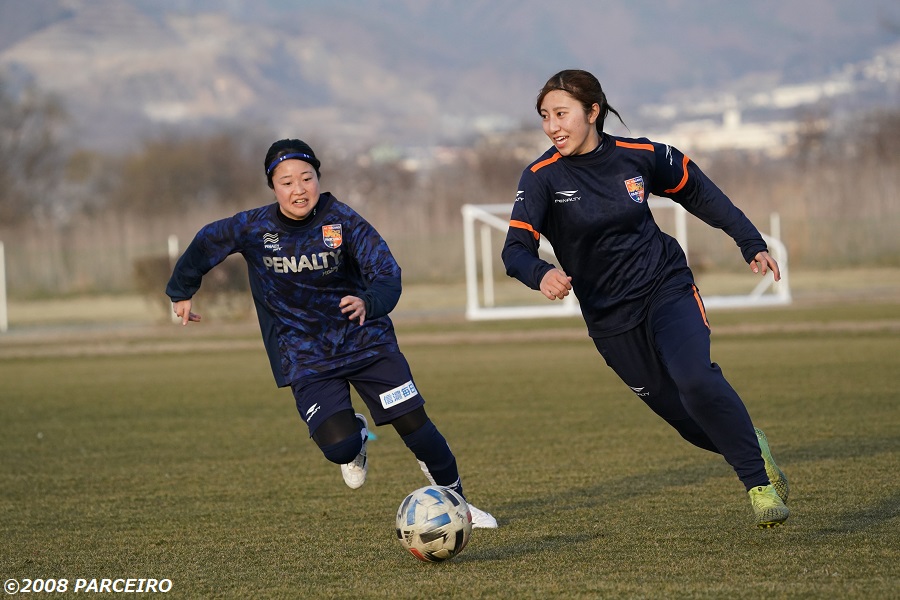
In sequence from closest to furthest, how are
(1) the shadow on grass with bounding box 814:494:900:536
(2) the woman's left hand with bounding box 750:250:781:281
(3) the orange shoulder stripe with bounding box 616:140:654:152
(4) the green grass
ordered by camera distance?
(4) the green grass
(1) the shadow on grass with bounding box 814:494:900:536
(2) the woman's left hand with bounding box 750:250:781:281
(3) the orange shoulder stripe with bounding box 616:140:654:152

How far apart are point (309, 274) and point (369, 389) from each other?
67 centimetres

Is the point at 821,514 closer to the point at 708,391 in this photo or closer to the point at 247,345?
the point at 708,391

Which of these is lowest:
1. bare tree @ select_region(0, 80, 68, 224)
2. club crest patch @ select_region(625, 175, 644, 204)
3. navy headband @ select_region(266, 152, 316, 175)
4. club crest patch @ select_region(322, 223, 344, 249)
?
club crest patch @ select_region(322, 223, 344, 249)

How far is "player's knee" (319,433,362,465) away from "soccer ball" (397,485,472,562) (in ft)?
2.44

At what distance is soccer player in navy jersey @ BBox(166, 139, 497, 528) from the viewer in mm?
6906

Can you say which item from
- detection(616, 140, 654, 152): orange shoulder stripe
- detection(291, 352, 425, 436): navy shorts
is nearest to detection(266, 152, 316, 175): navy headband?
detection(291, 352, 425, 436): navy shorts

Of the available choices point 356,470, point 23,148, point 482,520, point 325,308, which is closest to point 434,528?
point 482,520

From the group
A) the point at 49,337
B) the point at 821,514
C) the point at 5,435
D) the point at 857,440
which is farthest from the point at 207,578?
the point at 49,337

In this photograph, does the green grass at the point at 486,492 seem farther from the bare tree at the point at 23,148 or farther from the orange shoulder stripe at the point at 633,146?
the bare tree at the point at 23,148

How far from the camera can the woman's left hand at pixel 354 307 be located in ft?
20.8

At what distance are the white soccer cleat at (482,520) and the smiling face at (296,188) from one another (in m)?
1.76

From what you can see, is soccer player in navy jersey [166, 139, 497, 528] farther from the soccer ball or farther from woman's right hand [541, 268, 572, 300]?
woman's right hand [541, 268, 572, 300]

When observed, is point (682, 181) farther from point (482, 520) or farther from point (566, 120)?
point (482, 520)

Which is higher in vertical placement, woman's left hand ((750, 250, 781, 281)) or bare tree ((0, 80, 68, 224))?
bare tree ((0, 80, 68, 224))
